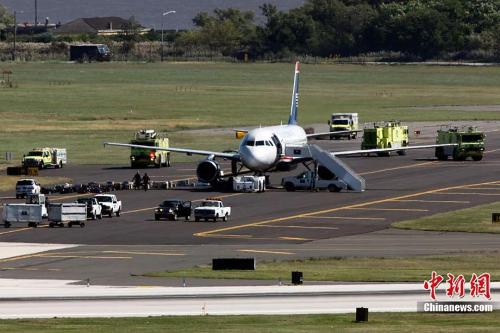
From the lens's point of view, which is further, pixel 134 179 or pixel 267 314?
pixel 134 179

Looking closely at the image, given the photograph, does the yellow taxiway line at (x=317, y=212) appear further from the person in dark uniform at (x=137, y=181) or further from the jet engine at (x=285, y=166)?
the person in dark uniform at (x=137, y=181)

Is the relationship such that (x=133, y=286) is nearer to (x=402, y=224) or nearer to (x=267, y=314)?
(x=267, y=314)

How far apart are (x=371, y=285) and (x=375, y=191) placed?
5165 cm

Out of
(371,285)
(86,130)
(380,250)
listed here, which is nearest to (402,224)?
(380,250)

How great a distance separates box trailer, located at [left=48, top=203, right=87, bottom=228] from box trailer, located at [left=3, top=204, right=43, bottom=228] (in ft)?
2.92

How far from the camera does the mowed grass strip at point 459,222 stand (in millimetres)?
100312

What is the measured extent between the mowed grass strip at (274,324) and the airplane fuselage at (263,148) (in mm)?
58208

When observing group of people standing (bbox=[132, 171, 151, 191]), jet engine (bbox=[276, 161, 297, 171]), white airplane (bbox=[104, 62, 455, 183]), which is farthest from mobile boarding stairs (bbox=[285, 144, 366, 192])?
group of people standing (bbox=[132, 171, 151, 191])

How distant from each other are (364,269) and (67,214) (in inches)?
1142

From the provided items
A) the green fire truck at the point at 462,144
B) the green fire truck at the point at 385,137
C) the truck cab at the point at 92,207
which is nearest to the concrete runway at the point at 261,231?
the truck cab at the point at 92,207

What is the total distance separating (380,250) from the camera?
3504 inches

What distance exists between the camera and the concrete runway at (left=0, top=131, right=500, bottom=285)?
275 feet

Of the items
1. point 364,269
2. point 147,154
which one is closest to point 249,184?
point 147,154

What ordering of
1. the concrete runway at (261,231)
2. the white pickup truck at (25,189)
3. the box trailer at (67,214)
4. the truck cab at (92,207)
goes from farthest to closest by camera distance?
the white pickup truck at (25,189) < the truck cab at (92,207) < the box trailer at (67,214) < the concrete runway at (261,231)
